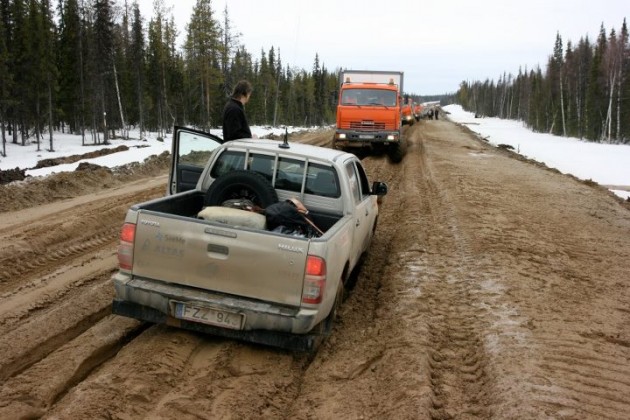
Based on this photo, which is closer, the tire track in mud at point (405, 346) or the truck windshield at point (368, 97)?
the tire track in mud at point (405, 346)

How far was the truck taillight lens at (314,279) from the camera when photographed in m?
4.06

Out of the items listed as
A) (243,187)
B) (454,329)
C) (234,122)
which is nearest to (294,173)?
(243,187)

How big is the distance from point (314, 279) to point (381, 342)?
122 centimetres

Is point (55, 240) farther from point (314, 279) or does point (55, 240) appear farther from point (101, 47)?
point (101, 47)

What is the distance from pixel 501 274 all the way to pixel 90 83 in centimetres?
4395

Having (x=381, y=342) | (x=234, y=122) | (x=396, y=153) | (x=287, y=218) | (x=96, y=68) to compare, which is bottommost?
(x=381, y=342)

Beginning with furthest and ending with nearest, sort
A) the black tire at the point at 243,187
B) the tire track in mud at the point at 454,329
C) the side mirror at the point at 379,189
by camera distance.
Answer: the side mirror at the point at 379,189, the black tire at the point at 243,187, the tire track in mud at the point at 454,329

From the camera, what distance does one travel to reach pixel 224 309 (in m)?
4.17

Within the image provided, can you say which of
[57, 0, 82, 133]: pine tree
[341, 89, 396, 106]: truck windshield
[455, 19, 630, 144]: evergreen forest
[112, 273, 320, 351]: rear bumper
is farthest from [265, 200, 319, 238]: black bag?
[455, 19, 630, 144]: evergreen forest

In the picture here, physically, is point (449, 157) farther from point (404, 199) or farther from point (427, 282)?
point (427, 282)

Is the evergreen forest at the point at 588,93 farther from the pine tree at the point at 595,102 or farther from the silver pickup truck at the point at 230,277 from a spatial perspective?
the silver pickup truck at the point at 230,277

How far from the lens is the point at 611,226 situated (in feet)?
33.4

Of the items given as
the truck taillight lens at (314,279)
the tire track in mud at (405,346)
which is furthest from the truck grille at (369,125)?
the truck taillight lens at (314,279)

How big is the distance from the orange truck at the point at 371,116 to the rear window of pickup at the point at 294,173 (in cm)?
1304
